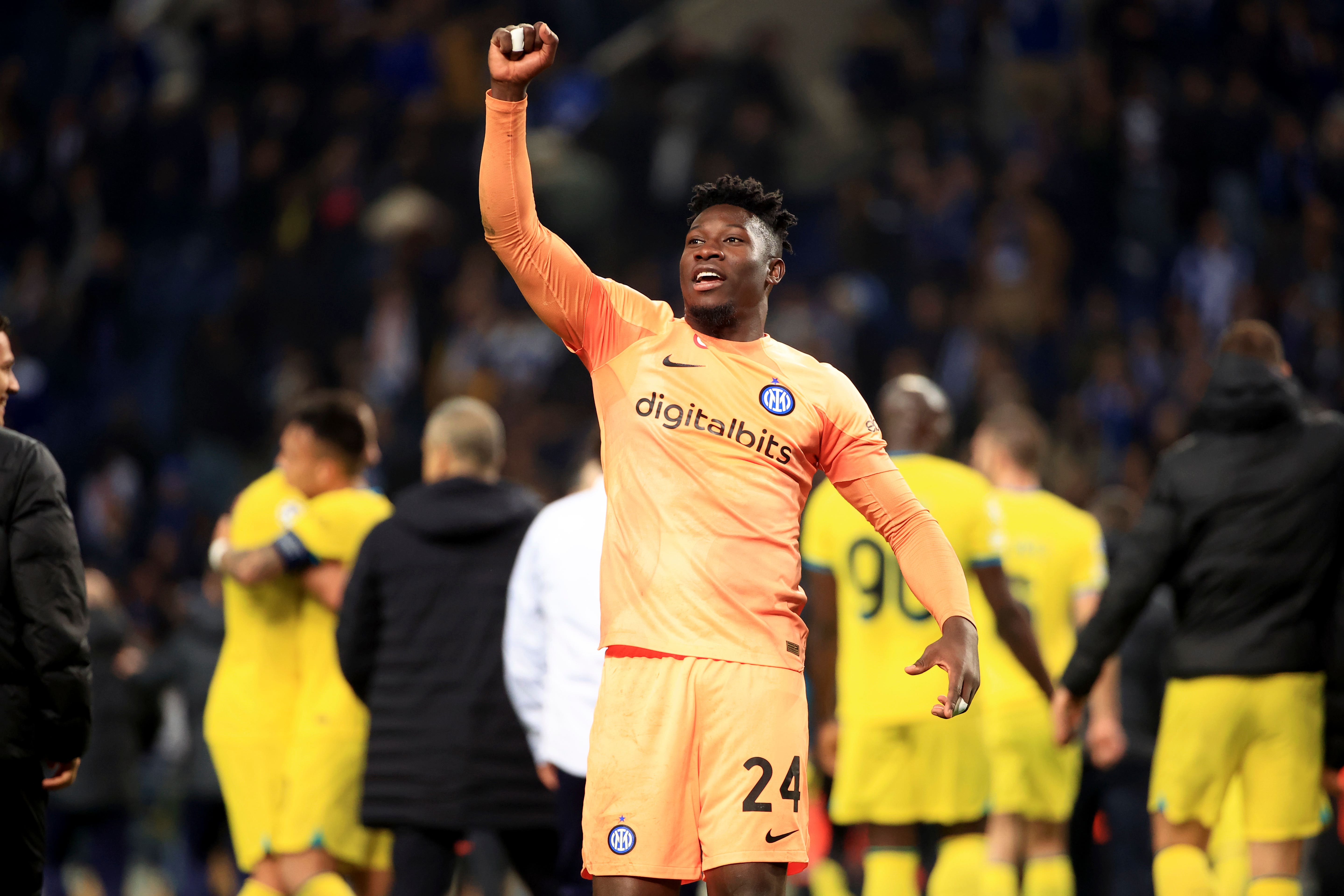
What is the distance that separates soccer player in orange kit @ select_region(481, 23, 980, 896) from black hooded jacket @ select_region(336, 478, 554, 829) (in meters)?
2.32

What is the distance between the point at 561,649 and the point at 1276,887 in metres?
2.76

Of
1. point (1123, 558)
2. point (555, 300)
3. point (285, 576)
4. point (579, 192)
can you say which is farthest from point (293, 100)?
point (555, 300)

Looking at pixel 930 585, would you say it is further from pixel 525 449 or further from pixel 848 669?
pixel 525 449

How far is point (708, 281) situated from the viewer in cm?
396

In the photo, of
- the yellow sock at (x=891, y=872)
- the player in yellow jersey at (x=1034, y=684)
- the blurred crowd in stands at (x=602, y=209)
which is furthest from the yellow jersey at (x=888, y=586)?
the blurred crowd in stands at (x=602, y=209)

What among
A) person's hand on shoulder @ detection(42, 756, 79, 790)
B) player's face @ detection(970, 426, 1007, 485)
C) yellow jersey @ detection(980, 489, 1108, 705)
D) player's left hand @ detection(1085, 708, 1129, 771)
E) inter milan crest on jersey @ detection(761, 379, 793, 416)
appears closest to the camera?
inter milan crest on jersey @ detection(761, 379, 793, 416)

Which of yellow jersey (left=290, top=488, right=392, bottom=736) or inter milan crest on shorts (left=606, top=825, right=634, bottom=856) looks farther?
yellow jersey (left=290, top=488, right=392, bottom=736)

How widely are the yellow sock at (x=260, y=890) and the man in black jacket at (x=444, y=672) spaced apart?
625mm

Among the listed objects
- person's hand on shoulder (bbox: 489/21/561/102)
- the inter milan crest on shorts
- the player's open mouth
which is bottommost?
the inter milan crest on shorts

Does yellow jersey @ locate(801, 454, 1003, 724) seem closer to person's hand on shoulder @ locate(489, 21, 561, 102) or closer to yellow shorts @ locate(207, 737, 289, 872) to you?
yellow shorts @ locate(207, 737, 289, 872)

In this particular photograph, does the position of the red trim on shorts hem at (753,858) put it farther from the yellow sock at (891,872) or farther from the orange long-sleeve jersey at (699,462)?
the yellow sock at (891,872)

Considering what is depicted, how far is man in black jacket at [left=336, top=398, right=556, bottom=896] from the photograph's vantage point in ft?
19.9

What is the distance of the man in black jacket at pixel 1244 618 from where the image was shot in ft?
19.9

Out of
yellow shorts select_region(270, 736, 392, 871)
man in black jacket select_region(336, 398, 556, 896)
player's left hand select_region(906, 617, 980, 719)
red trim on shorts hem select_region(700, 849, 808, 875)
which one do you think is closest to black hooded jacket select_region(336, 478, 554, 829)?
man in black jacket select_region(336, 398, 556, 896)
